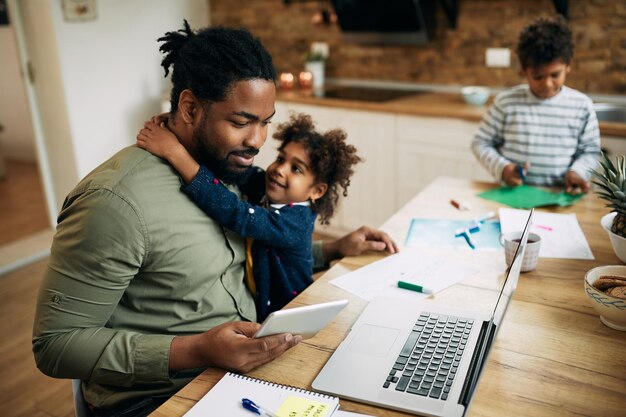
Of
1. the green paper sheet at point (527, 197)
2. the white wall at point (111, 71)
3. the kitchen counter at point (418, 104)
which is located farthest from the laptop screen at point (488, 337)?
the white wall at point (111, 71)

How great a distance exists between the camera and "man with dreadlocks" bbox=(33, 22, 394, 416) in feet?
3.74

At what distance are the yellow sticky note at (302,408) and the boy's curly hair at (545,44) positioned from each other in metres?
1.68

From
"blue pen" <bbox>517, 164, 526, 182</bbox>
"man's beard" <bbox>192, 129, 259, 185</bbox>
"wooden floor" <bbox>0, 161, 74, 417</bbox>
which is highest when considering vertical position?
"man's beard" <bbox>192, 129, 259, 185</bbox>

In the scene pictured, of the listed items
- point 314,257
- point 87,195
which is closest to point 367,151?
point 314,257

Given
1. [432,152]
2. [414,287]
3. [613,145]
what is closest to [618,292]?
[414,287]

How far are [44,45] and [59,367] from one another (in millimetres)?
3073

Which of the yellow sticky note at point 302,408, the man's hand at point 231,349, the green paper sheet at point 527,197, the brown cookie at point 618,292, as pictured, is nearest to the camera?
the yellow sticky note at point 302,408

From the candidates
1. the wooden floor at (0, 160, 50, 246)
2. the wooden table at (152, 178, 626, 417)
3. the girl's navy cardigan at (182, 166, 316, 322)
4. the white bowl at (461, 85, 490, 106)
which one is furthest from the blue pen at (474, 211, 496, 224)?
the wooden floor at (0, 160, 50, 246)

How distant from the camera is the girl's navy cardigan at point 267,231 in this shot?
1.33 meters

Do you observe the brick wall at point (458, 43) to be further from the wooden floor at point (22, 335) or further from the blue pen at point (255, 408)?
the blue pen at point (255, 408)

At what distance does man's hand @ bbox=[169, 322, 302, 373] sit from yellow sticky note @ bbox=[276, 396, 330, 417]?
116 mm

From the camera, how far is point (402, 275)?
4.90 feet

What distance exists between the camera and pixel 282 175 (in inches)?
65.6

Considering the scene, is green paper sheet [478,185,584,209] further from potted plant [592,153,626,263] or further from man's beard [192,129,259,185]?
man's beard [192,129,259,185]
